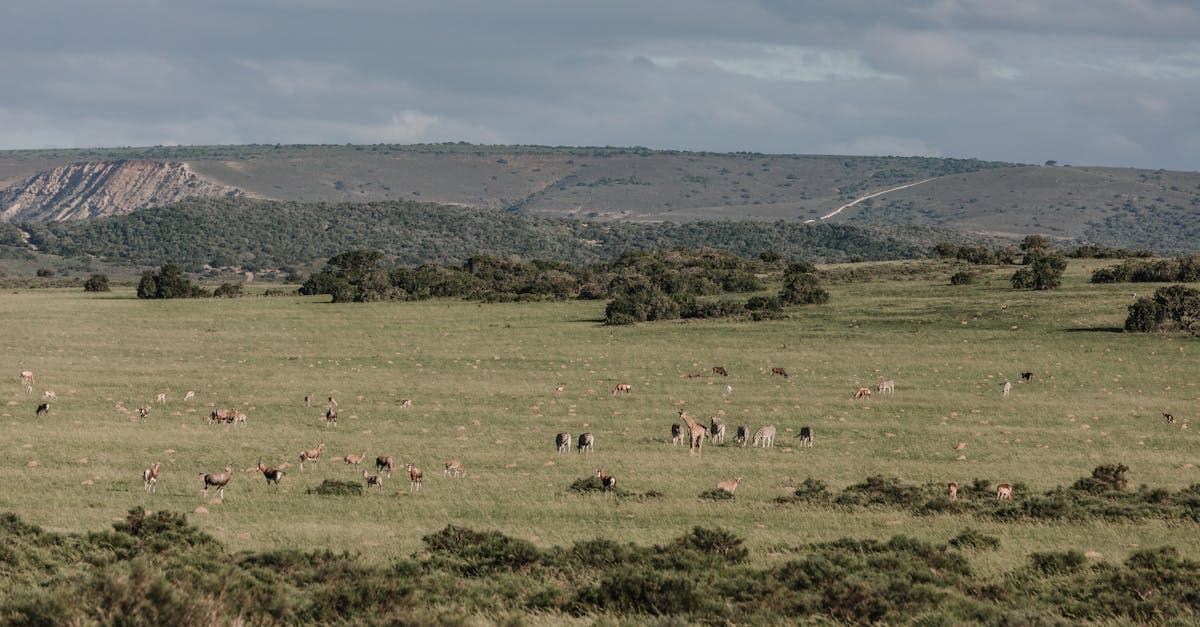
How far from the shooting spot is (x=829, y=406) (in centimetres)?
3475

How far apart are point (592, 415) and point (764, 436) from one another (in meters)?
5.96

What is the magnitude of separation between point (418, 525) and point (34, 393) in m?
19.8

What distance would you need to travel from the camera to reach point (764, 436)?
2850cm

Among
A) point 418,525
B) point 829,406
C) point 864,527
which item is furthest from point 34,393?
point 864,527

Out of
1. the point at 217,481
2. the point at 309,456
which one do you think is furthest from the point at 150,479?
the point at 309,456

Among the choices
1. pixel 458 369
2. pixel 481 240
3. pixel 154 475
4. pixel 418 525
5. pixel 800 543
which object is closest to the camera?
pixel 800 543

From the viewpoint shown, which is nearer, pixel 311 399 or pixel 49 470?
pixel 49 470

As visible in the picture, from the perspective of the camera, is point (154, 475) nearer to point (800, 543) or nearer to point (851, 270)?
point (800, 543)

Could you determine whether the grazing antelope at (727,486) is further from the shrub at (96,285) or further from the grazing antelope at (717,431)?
the shrub at (96,285)

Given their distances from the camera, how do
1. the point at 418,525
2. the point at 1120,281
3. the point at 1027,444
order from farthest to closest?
the point at 1120,281, the point at 1027,444, the point at 418,525

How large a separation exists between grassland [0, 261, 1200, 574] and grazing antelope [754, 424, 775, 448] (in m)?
0.62

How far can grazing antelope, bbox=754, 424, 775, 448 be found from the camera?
93.4ft

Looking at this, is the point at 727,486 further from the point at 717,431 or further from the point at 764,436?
the point at 717,431

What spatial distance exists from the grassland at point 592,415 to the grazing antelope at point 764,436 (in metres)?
0.62
